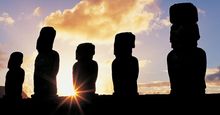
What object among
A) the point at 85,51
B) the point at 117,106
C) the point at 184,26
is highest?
the point at 184,26

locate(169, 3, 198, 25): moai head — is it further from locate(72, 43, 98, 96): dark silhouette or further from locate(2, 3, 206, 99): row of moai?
locate(72, 43, 98, 96): dark silhouette

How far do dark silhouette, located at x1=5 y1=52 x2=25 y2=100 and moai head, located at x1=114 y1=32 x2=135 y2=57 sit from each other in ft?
13.5

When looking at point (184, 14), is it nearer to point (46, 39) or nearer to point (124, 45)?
point (124, 45)

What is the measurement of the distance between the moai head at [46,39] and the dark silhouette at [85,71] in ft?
4.40

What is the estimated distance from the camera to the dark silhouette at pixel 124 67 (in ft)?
39.7

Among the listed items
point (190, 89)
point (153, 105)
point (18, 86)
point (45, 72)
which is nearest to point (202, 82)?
point (190, 89)

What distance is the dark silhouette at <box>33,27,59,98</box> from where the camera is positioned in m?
13.7

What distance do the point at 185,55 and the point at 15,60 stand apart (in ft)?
23.8

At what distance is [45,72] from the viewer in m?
13.9

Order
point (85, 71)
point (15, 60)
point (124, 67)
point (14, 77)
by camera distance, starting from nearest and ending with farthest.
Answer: point (124, 67) → point (85, 71) → point (14, 77) → point (15, 60)

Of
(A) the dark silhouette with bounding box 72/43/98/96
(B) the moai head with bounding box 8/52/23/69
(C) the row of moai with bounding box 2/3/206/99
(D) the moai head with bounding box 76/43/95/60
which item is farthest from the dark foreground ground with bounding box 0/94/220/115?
(B) the moai head with bounding box 8/52/23/69

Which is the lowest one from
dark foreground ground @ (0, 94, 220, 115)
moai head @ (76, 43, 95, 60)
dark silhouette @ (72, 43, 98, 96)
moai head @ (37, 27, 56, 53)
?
dark foreground ground @ (0, 94, 220, 115)

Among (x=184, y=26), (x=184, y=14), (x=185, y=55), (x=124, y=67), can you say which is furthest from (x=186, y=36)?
(x=124, y=67)

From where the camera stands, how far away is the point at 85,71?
12.9 meters
